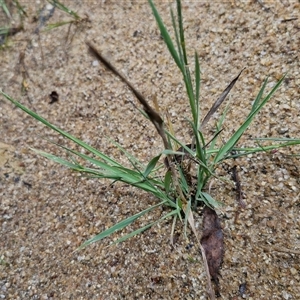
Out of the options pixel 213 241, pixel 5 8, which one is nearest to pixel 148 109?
pixel 213 241

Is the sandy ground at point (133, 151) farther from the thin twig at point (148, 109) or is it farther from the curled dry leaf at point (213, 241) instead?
the thin twig at point (148, 109)

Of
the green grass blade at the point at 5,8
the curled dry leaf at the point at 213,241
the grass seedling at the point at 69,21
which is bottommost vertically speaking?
the curled dry leaf at the point at 213,241

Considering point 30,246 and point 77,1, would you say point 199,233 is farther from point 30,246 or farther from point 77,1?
point 77,1

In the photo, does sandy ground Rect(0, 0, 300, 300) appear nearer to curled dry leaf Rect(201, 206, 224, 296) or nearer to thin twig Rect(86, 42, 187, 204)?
curled dry leaf Rect(201, 206, 224, 296)

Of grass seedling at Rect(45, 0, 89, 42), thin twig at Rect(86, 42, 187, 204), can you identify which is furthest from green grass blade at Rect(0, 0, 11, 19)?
thin twig at Rect(86, 42, 187, 204)

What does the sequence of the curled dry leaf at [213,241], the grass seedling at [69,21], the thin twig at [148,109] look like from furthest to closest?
the grass seedling at [69,21], the curled dry leaf at [213,241], the thin twig at [148,109]

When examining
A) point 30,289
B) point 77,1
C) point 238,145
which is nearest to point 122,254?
point 30,289

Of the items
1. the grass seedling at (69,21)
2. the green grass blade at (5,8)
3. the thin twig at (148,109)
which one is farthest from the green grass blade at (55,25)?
the thin twig at (148,109)

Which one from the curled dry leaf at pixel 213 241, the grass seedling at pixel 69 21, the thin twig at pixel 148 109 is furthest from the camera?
the grass seedling at pixel 69 21
